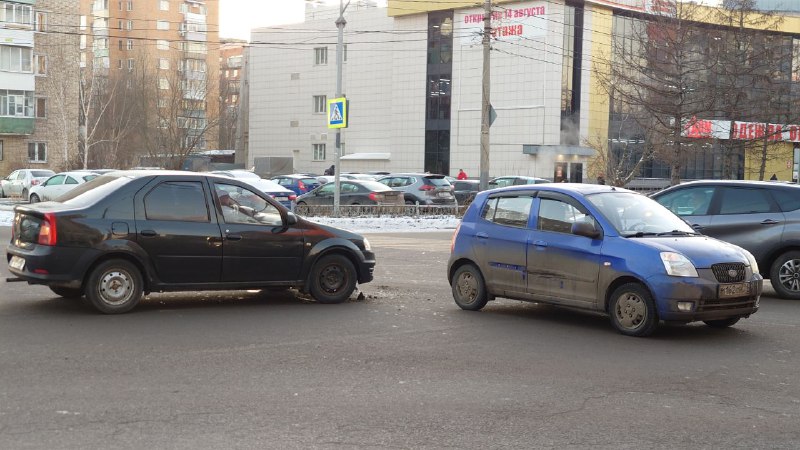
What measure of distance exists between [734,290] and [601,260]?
138cm

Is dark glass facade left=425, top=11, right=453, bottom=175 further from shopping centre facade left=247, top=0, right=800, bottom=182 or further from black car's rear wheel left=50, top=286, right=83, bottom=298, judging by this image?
black car's rear wheel left=50, top=286, right=83, bottom=298

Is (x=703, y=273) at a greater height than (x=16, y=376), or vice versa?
(x=703, y=273)

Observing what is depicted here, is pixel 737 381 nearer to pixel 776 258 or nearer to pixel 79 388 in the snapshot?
pixel 79 388

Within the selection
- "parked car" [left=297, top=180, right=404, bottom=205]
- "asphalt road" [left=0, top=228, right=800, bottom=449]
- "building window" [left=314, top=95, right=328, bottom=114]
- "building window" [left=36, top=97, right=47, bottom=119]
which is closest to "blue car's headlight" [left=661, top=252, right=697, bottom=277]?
"asphalt road" [left=0, top=228, right=800, bottom=449]

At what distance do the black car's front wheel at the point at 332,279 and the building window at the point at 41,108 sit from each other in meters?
63.4

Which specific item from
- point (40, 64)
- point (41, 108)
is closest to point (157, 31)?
point (40, 64)

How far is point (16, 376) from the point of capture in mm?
7012

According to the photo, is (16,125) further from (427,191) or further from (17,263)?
(17,263)

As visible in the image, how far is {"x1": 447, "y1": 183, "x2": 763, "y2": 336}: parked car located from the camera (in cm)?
925

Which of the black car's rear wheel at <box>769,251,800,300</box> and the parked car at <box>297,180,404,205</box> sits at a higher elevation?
the parked car at <box>297,180,404,205</box>

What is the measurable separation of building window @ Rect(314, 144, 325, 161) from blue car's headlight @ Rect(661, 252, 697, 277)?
70.3m

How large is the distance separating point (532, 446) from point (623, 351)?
3.48m

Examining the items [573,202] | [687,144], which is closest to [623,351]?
[573,202]

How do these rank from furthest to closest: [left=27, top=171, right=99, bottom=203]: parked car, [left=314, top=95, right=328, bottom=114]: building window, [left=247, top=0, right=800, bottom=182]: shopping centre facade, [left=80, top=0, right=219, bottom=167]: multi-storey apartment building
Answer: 1. [left=80, top=0, right=219, bottom=167]: multi-storey apartment building
2. [left=314, top=95, right=328, bottom=114]: building window
3. [left=247, top=0, right=800, bottom=182]: shopping centre facade
4. [left=27, top=171, right=99, bottom=203]: parked car
